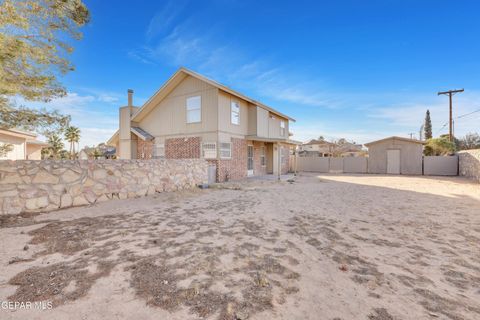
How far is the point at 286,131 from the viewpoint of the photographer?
68.3 feet

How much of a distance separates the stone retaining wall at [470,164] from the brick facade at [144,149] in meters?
21.6

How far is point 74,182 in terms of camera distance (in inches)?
252

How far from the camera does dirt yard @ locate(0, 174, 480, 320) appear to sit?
213cm

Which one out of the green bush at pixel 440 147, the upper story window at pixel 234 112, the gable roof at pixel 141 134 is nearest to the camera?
the upper story window at pixel 234 112

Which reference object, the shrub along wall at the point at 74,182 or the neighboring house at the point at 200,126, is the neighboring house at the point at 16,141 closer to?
the neighboring house at the point at 200,126

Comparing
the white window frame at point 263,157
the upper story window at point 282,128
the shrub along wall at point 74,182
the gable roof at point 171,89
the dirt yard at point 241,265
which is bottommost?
the dirt yard at point 241,265

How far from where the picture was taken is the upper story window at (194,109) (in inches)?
525

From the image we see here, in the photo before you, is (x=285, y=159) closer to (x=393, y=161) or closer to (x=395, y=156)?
(x=393, y=161)

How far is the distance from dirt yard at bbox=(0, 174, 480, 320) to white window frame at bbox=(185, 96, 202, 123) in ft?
28.5

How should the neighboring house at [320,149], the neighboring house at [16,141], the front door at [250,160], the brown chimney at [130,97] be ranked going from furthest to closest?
the neighboring house at [320,149], the brown chimney at [130,97], the front door at [250,160], the neighboring house at [16,141]

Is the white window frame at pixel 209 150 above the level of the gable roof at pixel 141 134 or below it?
below

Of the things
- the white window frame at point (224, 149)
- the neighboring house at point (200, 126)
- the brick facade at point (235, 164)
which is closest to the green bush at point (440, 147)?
the neighboring house at point (200, 126)

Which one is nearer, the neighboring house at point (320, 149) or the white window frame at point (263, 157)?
the white window frame at point (263, 157)

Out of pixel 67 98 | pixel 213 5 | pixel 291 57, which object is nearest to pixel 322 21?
pixel 291 57
